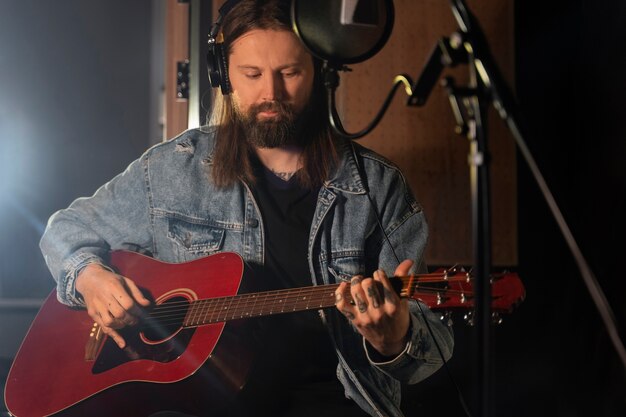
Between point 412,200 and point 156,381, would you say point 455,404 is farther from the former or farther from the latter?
point 156,381

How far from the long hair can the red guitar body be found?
0.22 m

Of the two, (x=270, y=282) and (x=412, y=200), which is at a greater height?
(x=412, y=200)

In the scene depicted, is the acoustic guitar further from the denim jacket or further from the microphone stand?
the microphone stand

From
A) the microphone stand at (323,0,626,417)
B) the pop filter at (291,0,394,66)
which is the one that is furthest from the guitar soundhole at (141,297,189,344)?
the microphone stand at (323,0,626,417)

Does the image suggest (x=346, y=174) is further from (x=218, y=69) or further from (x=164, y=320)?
(x=164, y=320)

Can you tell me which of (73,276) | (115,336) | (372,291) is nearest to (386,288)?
(372,291)

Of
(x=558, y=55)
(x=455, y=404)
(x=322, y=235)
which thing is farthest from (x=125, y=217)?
(x=558, y=55)

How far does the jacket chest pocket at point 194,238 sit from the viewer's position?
1.69 m

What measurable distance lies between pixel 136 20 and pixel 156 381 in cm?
89

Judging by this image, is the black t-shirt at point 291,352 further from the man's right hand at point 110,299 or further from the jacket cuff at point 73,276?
the jacket cuff at point 73,276

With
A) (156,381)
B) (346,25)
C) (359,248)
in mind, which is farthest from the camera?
(359,248)

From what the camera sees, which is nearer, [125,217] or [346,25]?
[346,25]

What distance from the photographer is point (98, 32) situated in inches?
74.1

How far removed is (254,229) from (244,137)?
221 mm
